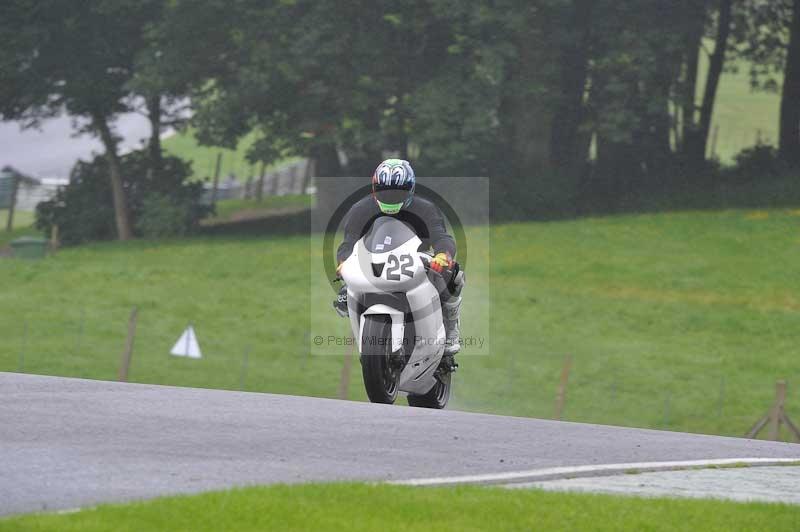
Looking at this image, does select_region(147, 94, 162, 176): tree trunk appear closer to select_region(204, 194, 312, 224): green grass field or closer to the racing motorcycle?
select_region(204, 194, 312, 224): green grass field

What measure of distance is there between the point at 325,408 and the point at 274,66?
1410 inches

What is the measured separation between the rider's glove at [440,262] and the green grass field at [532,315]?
15.3m

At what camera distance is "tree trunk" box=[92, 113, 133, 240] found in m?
51.8

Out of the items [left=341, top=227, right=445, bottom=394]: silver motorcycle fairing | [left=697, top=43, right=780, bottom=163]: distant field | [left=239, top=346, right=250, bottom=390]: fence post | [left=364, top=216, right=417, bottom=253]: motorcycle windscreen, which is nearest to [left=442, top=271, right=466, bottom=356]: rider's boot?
[left=341, top=227, right=445, bottom=394]: silver motorcycle fairing

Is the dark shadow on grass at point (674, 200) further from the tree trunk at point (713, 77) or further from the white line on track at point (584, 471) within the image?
the white line on track at point (584, 471)

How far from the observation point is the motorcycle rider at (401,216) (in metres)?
12.9

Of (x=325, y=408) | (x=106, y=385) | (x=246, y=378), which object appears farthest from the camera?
(x=246, y=378)

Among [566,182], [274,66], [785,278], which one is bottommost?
[785,278]

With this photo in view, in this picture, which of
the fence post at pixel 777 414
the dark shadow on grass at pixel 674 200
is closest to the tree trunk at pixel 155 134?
the dark shadow on grass at pixel 674 200

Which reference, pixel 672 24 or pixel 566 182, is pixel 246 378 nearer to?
pixel 566 182

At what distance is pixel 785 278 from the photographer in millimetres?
39719

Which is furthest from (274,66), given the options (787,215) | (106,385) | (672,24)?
(106,385)

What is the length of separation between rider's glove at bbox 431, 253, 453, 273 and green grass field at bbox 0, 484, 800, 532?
14.7ft

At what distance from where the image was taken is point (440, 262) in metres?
13.0
